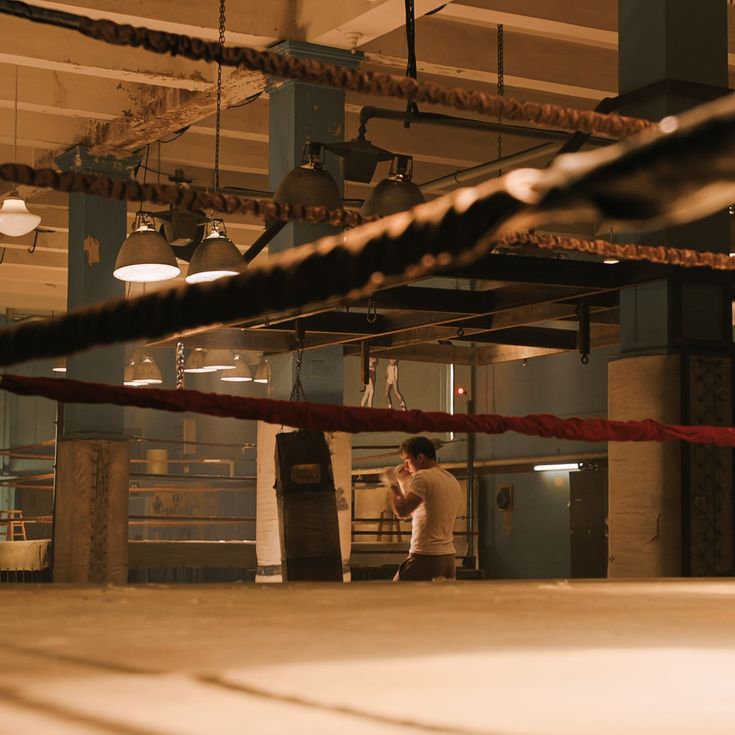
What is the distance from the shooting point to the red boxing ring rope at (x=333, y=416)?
3.40m

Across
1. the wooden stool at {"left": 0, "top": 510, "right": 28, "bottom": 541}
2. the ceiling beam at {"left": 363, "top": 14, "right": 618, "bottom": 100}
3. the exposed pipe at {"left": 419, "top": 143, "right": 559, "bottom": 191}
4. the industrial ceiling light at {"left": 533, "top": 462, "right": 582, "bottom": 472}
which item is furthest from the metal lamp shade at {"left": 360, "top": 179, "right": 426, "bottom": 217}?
the industrial ceiling light at {"left": 533, "top": 462, "right": 582, "bottom": 472}

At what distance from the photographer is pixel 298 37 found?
8.03 meters

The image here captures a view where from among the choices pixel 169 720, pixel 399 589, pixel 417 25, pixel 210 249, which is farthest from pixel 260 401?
pixel 417 25

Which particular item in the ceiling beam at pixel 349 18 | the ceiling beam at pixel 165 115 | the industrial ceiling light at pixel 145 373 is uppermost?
the ceiling beam at pixel 349 18

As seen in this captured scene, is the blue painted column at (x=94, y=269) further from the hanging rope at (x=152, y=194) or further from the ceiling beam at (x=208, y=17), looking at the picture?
the hanging rope at (x=152, y=194)

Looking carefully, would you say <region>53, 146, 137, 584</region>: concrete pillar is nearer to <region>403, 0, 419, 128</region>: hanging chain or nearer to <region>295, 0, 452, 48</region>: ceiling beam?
<region>295, 0, 452, 48</region>: ceiling beam

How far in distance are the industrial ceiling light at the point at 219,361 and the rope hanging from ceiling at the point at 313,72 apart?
956 centimetres

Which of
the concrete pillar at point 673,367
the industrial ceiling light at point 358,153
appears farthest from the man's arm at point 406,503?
the industrial ceiling light at point 358,153

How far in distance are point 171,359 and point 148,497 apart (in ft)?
10.0

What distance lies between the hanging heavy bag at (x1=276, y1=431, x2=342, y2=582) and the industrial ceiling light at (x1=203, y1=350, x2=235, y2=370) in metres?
4.68

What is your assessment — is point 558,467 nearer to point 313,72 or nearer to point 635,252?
point 635,252

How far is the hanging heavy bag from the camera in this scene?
25.3 ft

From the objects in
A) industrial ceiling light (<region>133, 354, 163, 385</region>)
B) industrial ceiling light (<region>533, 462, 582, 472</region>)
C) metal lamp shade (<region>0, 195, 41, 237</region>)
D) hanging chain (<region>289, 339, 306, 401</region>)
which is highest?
metal lamp shade (<region>0, 195, 41, 237</region>)

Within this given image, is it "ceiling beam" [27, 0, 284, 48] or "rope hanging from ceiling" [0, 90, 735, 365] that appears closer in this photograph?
"rope hanging from ceiling" [0, 90, 735, 365]
